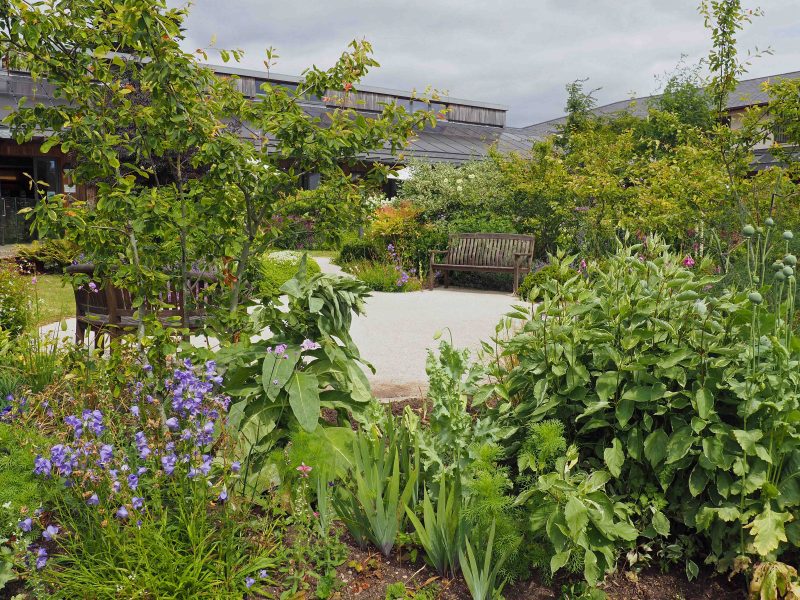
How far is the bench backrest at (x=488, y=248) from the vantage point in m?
12.6

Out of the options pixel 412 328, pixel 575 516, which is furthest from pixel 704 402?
pixel 412 328

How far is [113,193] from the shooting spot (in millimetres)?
3217

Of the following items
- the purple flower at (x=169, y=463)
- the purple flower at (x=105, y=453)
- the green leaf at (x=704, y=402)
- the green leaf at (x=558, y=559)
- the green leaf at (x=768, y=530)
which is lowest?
the green leaf at (x=558, y=559)

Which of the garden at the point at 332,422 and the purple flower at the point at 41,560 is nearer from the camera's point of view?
the purple flower at the point at 41,560

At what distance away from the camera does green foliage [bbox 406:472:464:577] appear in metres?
2.47

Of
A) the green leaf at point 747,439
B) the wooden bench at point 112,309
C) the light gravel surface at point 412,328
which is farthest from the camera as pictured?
the light gravel surface at point 412,328

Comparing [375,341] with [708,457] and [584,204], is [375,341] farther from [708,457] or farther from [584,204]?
[584,204]

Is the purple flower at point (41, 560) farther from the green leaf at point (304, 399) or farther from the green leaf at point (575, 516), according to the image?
the green leaf at point (575, 516)

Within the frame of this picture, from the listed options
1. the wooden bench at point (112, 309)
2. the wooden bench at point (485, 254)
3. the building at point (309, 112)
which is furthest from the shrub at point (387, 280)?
the wooden bench at point (112, 309)

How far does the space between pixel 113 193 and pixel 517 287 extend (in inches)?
374

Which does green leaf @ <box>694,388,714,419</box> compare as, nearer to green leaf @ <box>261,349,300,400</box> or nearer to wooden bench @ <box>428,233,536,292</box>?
green leaf @ <box>261,349,300,400</box>

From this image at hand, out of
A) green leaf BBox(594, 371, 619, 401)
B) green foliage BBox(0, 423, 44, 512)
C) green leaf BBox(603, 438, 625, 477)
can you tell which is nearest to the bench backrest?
green leaf BBox(594, 371, 619, 401)

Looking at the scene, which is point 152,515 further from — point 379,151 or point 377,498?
point 379,151

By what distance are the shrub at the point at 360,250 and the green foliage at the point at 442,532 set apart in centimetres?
1163
